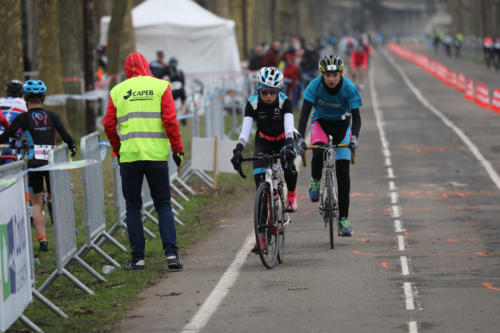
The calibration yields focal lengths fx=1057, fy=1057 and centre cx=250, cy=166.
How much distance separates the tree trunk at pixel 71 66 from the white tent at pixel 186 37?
7207 millimetres

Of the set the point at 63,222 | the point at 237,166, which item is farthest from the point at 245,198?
the point at 63,222

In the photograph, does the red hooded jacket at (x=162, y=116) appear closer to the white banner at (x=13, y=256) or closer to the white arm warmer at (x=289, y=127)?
the white arm warmer at (x=289, y=127)

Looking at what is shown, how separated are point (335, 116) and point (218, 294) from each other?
3.10m

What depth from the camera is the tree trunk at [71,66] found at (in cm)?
2647

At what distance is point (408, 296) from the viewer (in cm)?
917

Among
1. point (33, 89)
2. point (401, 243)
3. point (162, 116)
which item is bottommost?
point (401, 243)

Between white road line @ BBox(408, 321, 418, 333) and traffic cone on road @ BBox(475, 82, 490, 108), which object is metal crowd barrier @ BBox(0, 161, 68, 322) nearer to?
white road line @ BBox(408, 321, 418, 333)

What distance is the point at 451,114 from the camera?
105 feet

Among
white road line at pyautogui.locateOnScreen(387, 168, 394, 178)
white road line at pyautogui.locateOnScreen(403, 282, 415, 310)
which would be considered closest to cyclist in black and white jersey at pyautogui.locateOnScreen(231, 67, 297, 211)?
white road line at pyautogui.locateOnScreen(403, 282, 415, 310)

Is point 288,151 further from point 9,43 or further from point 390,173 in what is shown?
point 390,173

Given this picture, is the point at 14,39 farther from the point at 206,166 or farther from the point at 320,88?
the point at 320,88

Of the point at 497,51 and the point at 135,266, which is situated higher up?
the point at 497,51

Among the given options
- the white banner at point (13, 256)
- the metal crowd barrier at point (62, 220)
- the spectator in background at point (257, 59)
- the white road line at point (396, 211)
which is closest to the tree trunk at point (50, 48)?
the spectator in background at point (257, 59)

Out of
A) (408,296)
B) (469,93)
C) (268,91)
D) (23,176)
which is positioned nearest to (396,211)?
(268,91)
